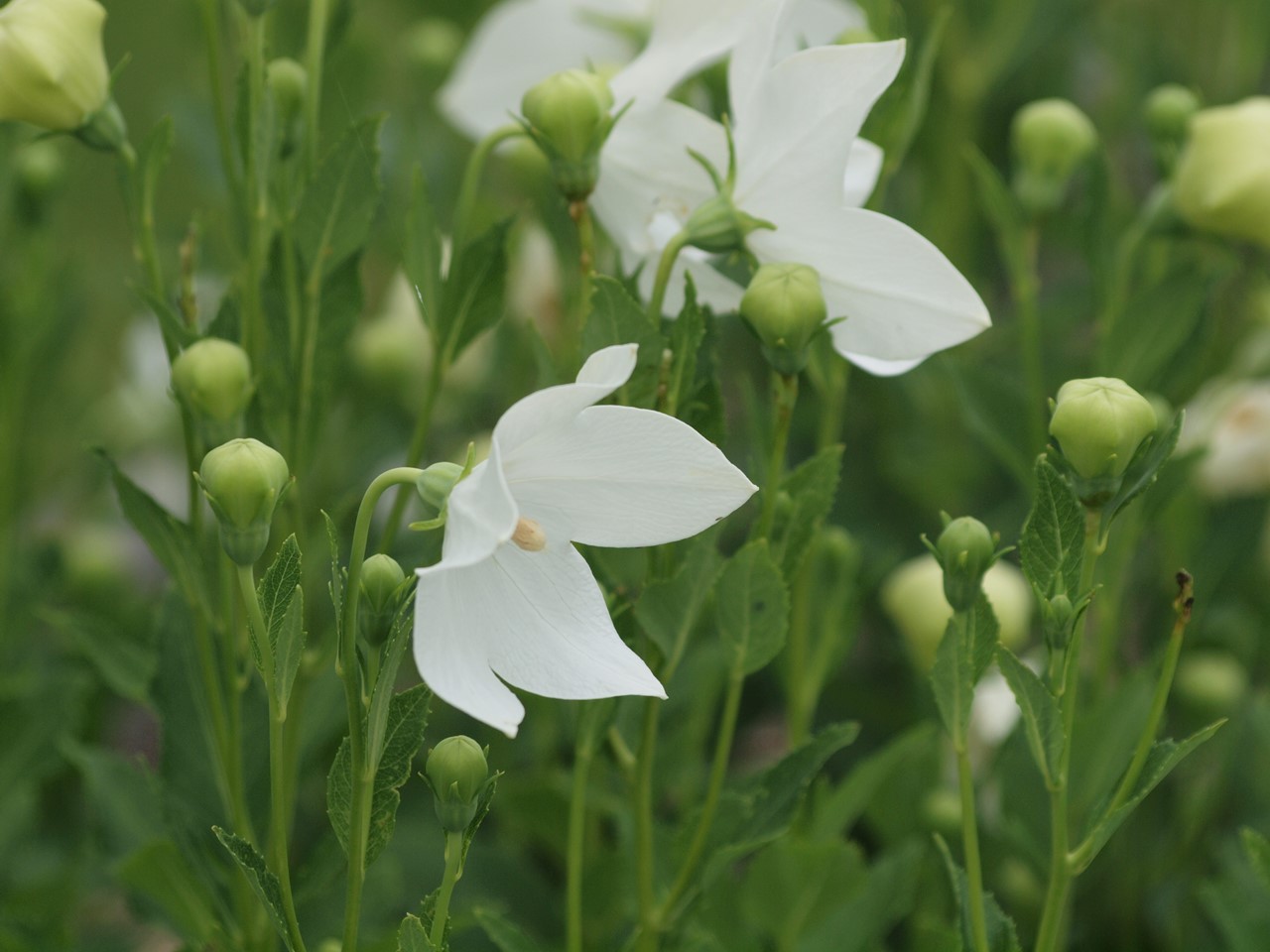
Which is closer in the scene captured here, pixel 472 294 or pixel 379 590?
pixel 379 590

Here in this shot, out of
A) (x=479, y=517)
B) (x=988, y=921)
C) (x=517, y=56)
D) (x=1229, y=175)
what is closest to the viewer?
(x=479, y=517)

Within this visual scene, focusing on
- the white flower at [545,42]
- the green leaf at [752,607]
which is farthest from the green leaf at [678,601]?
the white flower at [545,42]

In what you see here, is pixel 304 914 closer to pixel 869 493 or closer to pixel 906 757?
pixel 906 757

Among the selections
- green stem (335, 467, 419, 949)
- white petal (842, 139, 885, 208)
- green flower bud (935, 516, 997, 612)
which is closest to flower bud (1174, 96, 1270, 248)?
white petal (842, 139, 885, 208)

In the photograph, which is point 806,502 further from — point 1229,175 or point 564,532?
point 1229,175

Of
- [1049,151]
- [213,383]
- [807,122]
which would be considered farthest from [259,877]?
[1049,151]

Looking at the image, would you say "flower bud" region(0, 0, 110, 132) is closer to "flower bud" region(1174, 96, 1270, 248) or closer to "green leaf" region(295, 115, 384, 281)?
"green leaf" region(295, 115, 384, 281)

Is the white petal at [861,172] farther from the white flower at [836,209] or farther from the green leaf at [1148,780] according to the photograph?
the green leaf at [1148,780]
